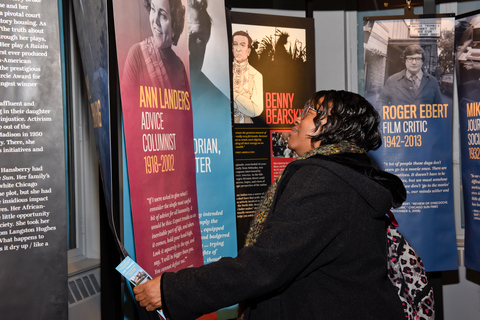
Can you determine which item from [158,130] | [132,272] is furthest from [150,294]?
[158,130]

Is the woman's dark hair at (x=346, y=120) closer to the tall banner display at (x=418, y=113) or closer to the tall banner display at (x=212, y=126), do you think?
the tall banner display at (x=212, y=126)

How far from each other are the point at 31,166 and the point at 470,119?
2.88 m

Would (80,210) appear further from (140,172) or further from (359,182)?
(359,182)

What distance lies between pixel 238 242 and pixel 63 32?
1693mm

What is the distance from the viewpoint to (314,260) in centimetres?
145

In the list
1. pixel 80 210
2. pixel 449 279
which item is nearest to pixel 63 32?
pixel 80 210

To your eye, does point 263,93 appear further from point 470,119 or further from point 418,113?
point 470,119

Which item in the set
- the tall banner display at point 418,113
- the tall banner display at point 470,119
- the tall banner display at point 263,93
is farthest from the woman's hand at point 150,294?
the tall banner display at point 470,119

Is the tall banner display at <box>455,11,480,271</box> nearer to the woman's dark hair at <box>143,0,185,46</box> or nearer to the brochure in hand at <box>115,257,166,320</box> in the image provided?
the woman's dark hair at <box>143,0,185,46</box>

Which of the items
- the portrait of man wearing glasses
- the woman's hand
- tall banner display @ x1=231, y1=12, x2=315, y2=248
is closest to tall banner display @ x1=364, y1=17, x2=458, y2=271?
the portrait of man wearing glasses

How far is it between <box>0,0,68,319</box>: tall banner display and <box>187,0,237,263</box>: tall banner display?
40.2 inches

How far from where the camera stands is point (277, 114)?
3119 millimetres

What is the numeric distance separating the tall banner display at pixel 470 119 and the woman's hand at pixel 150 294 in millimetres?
2563

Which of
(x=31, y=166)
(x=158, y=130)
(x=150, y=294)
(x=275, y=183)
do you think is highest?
(x=158, y=130)
